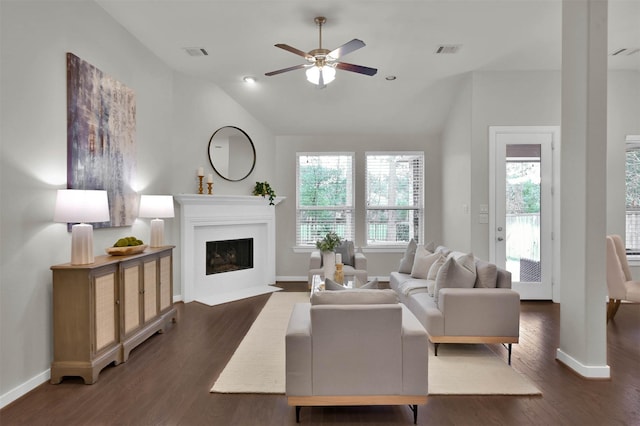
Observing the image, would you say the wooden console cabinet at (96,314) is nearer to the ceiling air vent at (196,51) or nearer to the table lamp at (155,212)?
the table lamp at (155,212)

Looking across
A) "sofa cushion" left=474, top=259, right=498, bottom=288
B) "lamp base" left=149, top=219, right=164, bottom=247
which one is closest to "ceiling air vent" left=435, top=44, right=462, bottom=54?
"sofa cushion" left=474, top=259, right=498, bottom=288

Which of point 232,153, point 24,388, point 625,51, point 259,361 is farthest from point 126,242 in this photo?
point 625,51

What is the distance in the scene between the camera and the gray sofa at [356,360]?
2.30 meters

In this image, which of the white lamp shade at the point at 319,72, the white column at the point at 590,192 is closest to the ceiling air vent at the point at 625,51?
the white column at the point at 590,192

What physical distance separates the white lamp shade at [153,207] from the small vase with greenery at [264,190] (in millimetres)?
2061

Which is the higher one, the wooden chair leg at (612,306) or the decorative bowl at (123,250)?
the decorative bowl at (123,250)

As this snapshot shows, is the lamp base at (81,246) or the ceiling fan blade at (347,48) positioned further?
the ceiling fan blade at (347,48)

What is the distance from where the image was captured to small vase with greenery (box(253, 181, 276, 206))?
616 centimetres

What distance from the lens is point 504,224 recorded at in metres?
5.09

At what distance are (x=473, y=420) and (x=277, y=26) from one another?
390 centimetres

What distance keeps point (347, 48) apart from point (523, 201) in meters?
3.52

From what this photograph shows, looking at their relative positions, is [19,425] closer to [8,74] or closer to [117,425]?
[117,425]

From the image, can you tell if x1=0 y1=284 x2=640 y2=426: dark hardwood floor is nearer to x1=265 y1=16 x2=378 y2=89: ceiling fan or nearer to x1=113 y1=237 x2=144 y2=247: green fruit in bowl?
x1=113 y1=237 x2=144 y2=247: green fruit in bowl

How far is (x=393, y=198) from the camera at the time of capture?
671 centimetres
